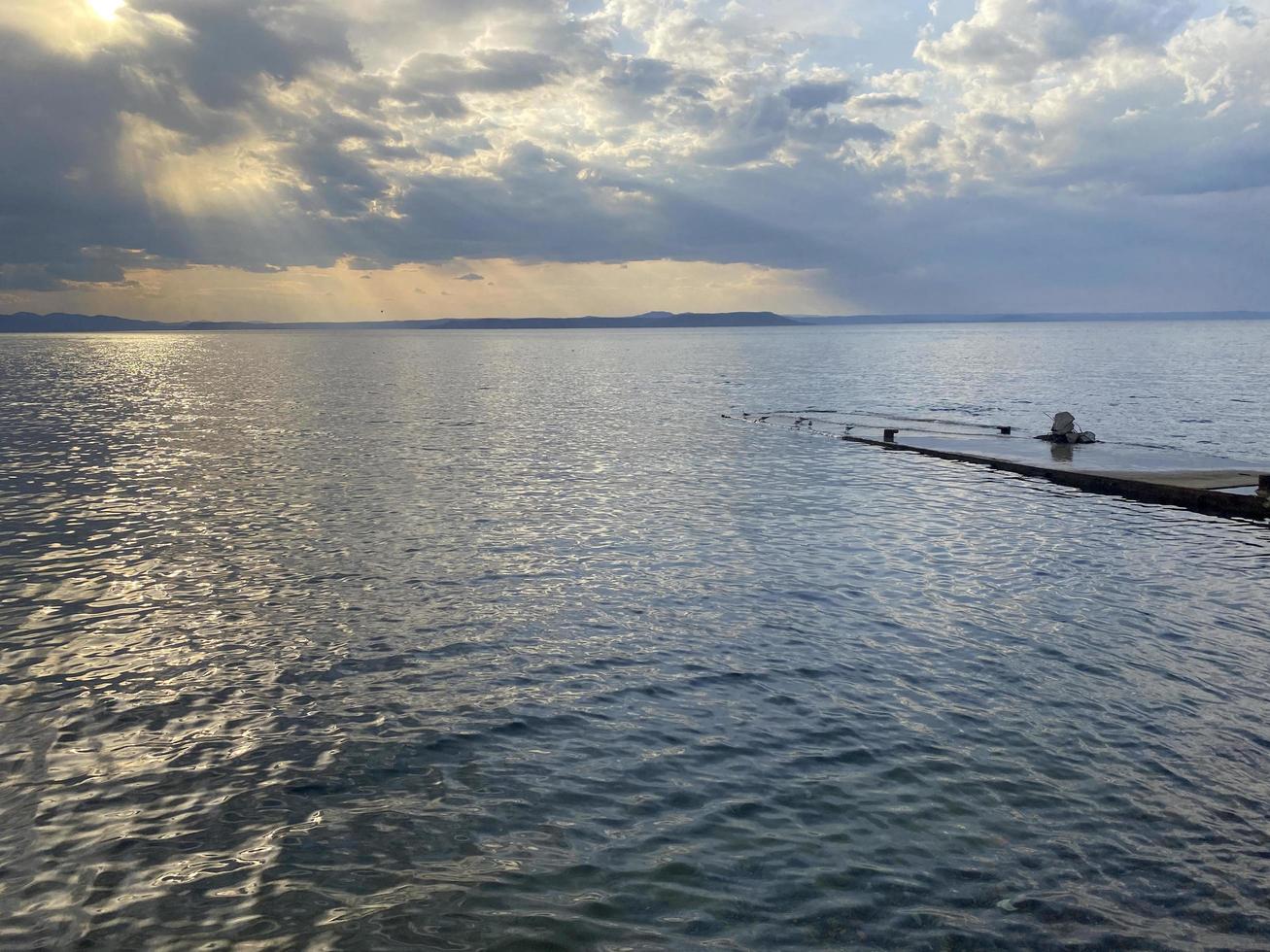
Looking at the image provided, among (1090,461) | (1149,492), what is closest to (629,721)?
(1149,492)

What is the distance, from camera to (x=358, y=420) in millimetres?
66750

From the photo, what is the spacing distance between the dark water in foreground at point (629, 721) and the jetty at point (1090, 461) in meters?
2.14

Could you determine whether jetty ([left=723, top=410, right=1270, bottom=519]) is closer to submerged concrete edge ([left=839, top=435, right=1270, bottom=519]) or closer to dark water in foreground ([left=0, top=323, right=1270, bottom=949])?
submerged concrete edge ([left=839, top=435, right=1270, bottom=519])

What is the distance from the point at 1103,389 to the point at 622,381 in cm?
5956

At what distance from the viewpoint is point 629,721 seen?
50.2 ft

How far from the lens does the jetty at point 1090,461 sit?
112 feet

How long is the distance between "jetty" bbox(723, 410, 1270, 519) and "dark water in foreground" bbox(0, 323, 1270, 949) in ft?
7.02

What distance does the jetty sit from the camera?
34.0 m

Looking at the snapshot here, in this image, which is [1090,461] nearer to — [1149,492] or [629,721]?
[1149,492]

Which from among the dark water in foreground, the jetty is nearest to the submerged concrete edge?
the jetty

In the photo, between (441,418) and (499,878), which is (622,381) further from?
(499,878)

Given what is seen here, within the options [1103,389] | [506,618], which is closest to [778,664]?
[506,618]

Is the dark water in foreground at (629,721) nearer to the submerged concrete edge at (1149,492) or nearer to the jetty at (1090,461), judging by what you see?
the submerged concrete edge at (1149,492)

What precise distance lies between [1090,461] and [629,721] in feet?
121
